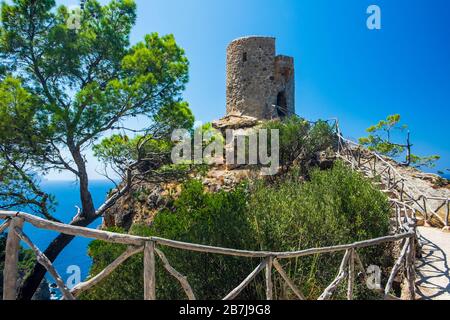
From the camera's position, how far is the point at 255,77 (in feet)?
63.2

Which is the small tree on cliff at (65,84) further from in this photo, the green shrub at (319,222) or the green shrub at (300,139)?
the green shrub at (300,139)

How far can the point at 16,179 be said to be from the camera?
833 centimetres

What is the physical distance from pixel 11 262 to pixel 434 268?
21.7ft

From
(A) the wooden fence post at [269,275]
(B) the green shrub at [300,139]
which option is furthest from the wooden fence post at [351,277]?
(B) the green shrub at [300,139]

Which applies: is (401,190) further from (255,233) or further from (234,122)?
(234,122)

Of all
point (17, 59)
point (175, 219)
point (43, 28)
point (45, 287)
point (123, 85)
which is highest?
point (43, 28)

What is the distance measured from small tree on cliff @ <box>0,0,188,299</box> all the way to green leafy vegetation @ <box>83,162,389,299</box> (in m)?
2.91

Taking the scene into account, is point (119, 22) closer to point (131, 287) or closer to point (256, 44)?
point (131, 287)

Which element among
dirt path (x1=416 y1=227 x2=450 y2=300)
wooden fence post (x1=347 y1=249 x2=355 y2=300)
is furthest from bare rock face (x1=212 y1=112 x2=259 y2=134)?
wooden fence post (x1=347 y1=249 x2=355 y2=300)

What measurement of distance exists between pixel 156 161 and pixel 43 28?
16.0 ft

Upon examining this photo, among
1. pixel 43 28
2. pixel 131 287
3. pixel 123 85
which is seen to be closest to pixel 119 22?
pixel 43 28

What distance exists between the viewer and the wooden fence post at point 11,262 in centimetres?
214

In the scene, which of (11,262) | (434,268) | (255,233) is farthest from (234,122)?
(11,262)
